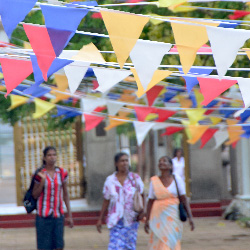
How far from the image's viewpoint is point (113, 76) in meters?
6.32

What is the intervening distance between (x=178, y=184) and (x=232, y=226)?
247 inches

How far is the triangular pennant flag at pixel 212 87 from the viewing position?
6.00m

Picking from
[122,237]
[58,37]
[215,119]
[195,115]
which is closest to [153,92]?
[195,115]

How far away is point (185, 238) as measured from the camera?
13.5 metres

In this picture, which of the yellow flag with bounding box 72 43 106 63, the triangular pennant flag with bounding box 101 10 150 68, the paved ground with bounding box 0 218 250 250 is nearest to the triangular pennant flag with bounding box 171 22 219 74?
the triangular pennant flag with bounding box 101 10 150 68

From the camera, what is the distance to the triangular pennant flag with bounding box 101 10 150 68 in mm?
5137

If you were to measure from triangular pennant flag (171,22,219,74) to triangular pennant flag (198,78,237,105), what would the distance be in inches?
27.4

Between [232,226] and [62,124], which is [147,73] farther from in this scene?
[232,226]

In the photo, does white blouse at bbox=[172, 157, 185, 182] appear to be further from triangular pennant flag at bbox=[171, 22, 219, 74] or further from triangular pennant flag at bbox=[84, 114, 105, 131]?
triangular pennant flag at bbox=[171, 22, 219, 74]

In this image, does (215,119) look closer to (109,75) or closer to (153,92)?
(153,92)

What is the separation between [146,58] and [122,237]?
386 centimetres

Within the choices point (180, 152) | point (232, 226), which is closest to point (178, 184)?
point (232, 226)

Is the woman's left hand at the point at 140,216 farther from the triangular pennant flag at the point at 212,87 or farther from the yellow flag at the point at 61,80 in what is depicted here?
the triangular pennant flag at the point at 212,87

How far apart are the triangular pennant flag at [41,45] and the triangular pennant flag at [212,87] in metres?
1.36
